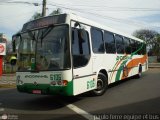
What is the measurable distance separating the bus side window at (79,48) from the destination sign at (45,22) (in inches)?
23.1

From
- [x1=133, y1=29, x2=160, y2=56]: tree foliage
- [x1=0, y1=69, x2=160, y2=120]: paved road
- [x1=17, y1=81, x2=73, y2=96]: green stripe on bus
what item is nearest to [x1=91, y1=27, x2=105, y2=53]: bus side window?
[x1=0, y1=69, x2=160, y2=120]: paved road

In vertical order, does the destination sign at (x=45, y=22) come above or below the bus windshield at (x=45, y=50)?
above

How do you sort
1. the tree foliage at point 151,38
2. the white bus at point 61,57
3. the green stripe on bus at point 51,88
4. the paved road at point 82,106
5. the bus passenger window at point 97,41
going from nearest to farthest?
the paved road at point 82,106
the green stripe on bus at point 51,88
the white bus at point 61,57
the bus passenger window at point 97,41
the tree foliage at point 151,38

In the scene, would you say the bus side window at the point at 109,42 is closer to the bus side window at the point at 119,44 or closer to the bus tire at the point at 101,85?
the bus side window at the point at 119,44

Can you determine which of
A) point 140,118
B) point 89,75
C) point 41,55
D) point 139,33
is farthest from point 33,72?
point 139,33

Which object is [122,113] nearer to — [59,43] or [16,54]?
[59,43]

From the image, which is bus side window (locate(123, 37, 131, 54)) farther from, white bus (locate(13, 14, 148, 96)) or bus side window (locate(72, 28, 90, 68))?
bus side window (locate(72, 28, 90, 68))

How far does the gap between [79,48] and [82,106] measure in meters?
2.03

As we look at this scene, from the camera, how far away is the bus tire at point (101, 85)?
39.8 ft

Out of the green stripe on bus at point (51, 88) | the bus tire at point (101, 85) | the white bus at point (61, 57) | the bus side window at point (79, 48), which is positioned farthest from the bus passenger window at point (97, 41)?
the green stripe on bus at point (51, 88)

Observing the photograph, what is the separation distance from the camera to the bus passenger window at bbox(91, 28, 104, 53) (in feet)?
38.7

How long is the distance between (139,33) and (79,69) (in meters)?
92.3

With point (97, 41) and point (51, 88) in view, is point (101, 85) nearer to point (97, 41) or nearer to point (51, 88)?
point (97, 41)

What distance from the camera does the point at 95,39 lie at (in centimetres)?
1202
